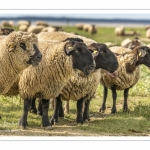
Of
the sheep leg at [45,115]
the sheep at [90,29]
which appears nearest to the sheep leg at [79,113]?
the sheep leg at [45,115]

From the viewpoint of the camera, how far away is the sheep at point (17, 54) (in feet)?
29.7

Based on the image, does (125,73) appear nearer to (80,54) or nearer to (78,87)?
(78,87)

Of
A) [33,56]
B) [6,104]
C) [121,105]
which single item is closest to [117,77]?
[121,105]

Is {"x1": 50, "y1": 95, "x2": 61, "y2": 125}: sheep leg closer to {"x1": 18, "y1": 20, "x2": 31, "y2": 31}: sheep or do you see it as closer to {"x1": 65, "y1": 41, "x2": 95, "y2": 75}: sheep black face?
{"x1": 65, "y1": 41, "x2": 95, "y2": 75}: sheep black face

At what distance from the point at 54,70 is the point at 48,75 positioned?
0.16m

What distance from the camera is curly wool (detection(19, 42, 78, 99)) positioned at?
32.3 feet

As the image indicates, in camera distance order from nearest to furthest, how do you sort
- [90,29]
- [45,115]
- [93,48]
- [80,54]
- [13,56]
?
[13,56] < [80,54] < [45,115] < [93,48] < [90,29]

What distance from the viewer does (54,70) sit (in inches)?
390

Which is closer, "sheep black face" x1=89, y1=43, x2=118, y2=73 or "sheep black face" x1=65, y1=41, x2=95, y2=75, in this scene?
"sheep black face" x1=65, y1=41, x2=95, y2=75

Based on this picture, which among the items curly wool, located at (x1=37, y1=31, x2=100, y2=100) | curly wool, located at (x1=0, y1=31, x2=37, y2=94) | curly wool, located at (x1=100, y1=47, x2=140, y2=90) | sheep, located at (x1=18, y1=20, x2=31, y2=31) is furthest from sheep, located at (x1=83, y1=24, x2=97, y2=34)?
curly wool, located at (x1=0, y1=31, x2=37, y2=94)

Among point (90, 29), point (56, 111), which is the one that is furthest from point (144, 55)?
point (90, 29)

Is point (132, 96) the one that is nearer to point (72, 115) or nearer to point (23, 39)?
point (72, 115)

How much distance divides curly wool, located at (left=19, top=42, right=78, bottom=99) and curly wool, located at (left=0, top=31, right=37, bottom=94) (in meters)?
0.44

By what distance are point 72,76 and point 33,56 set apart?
5.61 feet
